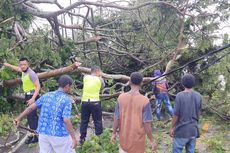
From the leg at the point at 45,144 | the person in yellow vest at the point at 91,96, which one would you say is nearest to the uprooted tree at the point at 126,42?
the person in yellow vest at the point at 91,96

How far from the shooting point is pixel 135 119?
13.3 feet

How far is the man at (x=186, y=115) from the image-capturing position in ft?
14.6

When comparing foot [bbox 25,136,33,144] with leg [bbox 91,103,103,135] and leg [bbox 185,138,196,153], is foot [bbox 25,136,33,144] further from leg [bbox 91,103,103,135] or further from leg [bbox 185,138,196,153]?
leg [bbox 185,138,196,153]

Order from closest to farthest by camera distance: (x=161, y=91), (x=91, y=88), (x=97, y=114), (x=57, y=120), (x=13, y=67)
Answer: (x=57, y=120)
(x=91, y=88)
(x=97, y=114)
(x=13, y=67)
(x=161, y=91)

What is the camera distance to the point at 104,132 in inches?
249

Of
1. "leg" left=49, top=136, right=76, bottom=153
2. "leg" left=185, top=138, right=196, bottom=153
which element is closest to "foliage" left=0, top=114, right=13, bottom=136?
"leg" left=49, top=136, right=76, bottom=153

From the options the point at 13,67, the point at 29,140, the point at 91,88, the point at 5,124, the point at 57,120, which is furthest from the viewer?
the point at 29,140

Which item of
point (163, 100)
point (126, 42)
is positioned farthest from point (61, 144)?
point (126, 42)

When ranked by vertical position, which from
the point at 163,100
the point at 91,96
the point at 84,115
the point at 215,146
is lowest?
the point at 215,146

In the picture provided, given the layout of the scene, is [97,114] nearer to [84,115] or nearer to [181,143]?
[84,115]

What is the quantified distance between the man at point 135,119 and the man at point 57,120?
63cm

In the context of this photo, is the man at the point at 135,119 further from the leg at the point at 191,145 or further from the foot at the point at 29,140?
the foot at the point at 29,140

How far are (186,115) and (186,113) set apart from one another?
26mm

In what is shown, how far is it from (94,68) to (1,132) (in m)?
1.90
